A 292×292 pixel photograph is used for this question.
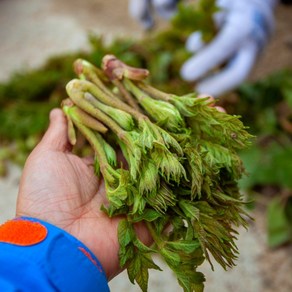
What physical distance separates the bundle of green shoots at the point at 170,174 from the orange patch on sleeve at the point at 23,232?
0.18 m

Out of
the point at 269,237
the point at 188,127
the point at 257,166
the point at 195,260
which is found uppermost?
the point at 188,127

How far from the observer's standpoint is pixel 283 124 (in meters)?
2.44

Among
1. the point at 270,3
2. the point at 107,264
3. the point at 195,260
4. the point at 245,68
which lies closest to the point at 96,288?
the point at 107,264

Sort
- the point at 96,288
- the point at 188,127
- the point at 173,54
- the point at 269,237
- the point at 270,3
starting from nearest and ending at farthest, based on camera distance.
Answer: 1. the point at 96,288
2. the point at 188,127
3. the point at 269,237
4. the point at 270,3
5. the point at 173,54

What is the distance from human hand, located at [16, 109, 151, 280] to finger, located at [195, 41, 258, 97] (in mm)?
1212

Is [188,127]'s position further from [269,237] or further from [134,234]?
[269,237]

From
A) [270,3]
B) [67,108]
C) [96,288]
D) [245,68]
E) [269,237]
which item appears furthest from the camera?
[270,3]

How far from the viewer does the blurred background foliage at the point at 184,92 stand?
2184mm

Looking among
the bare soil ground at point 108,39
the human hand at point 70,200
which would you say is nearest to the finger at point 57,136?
the human hand at point 70,200

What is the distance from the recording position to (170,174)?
113 cm

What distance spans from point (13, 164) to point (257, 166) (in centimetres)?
133

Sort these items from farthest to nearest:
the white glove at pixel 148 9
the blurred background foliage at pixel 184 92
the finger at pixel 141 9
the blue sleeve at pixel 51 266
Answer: the finger at pixel 141 9
the white glove at pixel 148 9
the blurred background foliage at pixel 184 92
the blue sleeve at pixel 51 266

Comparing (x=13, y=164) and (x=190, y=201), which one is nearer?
(x=190, y=201)

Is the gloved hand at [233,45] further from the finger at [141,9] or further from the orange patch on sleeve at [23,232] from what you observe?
the orange patch on sleeve at [23,232]
